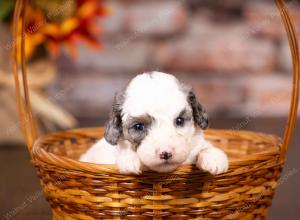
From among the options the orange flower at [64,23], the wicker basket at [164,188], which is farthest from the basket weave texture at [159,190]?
the orange flower at [64,23]

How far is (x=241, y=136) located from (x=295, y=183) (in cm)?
41

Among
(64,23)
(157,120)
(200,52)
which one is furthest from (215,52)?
(157,120)

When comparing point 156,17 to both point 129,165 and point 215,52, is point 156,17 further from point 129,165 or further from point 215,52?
point 129,165

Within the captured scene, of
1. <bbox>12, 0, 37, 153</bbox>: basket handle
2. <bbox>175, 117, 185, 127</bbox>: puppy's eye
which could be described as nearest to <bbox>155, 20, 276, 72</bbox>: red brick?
<bbox>12, 0, 37, 153</bbox>: basket handle

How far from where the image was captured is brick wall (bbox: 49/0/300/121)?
2.91 meters

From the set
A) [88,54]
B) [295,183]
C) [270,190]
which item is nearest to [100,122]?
[88,54]

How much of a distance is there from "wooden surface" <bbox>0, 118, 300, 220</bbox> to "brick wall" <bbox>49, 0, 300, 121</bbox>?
0.55 metres

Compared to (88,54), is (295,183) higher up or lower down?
lower down

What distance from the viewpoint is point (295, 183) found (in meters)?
1.88

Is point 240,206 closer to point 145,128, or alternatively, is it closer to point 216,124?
point 145,128

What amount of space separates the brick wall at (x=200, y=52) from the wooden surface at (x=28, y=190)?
550 mm

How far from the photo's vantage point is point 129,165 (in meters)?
1.05

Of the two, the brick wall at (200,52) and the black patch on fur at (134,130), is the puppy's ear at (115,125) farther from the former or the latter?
the brick wall at (200,52)

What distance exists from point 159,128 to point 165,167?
9cm
